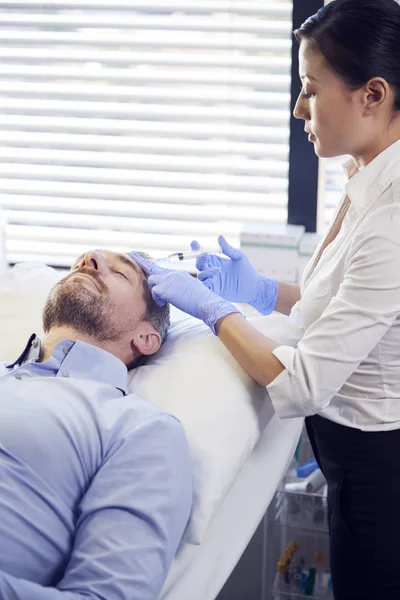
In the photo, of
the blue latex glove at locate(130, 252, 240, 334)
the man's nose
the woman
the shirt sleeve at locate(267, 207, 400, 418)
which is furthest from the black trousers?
the man's nose

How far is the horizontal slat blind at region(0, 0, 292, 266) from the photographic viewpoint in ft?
8.19

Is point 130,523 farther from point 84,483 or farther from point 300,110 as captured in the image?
point 300,110

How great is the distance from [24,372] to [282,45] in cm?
143

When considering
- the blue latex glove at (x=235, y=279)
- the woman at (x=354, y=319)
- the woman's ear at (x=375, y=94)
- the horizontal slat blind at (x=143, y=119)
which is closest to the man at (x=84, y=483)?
the woman at (x=354, y=319)

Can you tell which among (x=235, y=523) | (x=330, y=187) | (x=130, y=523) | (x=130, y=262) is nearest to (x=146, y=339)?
(x=130, y=262)

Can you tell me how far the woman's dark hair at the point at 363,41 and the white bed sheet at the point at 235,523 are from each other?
0.72 meters

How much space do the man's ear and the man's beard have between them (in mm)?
38

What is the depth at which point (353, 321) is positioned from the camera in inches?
52.3

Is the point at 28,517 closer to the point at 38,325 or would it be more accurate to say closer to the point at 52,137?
the point at 38,325

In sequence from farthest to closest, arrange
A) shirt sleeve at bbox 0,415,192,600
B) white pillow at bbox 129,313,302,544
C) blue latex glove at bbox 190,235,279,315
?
1. blue latex glove at bbox 190,235,279,315
2. white pillow at bbox 129,313,302,544
3. shirt sleeve at bbox 0,415,192,600

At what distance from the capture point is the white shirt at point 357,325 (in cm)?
132

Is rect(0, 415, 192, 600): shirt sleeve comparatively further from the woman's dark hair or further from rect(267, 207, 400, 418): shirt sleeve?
the woman's dark hair

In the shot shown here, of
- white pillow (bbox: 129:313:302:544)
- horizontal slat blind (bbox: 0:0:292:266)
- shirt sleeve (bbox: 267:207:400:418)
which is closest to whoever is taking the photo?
shirt sleeve (bbox: 267:207:400:418)

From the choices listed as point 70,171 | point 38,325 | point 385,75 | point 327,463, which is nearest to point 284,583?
point 327,463
